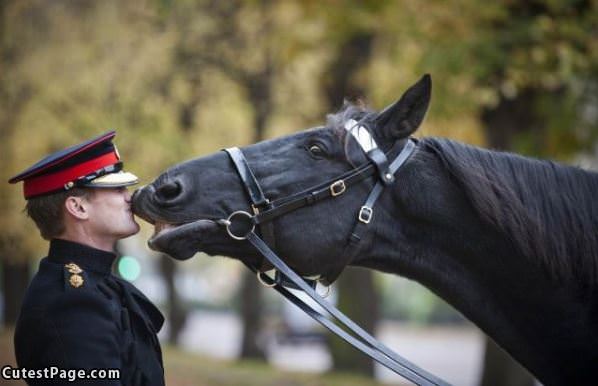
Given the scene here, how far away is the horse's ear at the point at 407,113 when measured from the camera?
12.7ft

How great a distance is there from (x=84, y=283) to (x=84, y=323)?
21 cm

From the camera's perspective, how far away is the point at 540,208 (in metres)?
3.82

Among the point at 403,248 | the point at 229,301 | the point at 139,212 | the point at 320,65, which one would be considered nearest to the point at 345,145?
the point at 403,248

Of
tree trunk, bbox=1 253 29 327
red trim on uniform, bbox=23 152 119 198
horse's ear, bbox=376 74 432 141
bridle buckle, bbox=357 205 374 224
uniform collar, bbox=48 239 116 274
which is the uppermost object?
tree trunk, bbox=1 253 29 327

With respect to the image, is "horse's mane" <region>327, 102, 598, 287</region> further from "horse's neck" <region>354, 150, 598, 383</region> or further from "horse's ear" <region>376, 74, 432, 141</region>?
"horse's ear" <region>376, 74, 432, 141</region>

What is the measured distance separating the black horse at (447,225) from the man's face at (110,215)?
8 cm

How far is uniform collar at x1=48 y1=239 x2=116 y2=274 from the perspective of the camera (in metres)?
3.74

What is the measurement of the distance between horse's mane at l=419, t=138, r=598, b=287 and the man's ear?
160 centimetres

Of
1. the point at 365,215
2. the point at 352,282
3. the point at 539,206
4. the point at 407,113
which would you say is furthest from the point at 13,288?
the point at 539,206

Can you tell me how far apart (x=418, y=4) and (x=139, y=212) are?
8.90m

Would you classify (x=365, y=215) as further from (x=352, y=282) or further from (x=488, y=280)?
(x=352, y=282)

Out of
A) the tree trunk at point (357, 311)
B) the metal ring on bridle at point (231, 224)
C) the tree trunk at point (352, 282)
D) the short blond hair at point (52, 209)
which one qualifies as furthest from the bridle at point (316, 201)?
the tree trunk at point (357, 311)

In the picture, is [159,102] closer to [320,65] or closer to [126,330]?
[320,65]

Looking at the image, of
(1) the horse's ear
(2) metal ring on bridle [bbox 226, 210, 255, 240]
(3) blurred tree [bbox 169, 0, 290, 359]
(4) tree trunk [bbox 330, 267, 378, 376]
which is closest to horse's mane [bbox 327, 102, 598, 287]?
(1) the horse's ear
